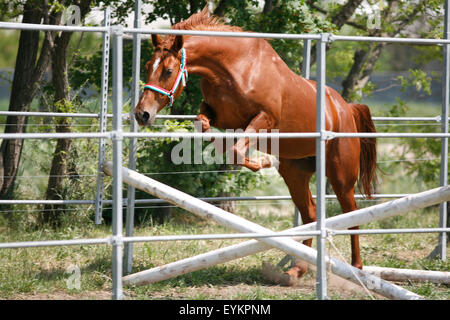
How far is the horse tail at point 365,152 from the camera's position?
18.9ft

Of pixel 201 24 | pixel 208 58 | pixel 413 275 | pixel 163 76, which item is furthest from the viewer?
pixel 413 275

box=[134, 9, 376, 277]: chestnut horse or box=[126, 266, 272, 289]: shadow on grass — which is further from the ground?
box=[134, 9, 376, 277]: chestnut horse

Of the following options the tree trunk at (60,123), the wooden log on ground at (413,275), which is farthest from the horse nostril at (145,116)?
the tree trunk at (60,123)

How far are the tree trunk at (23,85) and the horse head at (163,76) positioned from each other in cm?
341

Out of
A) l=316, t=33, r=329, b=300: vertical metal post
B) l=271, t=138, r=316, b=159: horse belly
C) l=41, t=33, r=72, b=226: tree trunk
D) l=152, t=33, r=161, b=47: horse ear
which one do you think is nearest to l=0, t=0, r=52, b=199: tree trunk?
l=41, t=33, r=72, b=226: tree trunk

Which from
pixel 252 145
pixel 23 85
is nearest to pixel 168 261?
pixel 252 145

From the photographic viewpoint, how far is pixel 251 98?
4543 mm

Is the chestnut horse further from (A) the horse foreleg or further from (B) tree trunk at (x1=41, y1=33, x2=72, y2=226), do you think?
(B) tree trunk at (x1=41, y1=33, x2=72, y2=226)

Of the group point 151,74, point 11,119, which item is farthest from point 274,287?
point 11,119

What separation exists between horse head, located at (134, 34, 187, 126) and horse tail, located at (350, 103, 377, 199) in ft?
7.30

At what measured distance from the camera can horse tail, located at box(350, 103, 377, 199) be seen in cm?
577

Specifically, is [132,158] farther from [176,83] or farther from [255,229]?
[255,229]

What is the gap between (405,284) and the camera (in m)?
4.88

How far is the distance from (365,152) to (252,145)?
5.51 feet
